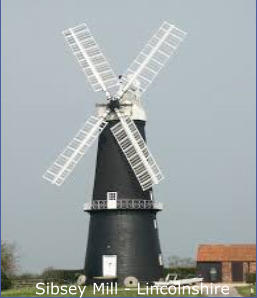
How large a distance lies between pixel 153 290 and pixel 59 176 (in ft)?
20.7

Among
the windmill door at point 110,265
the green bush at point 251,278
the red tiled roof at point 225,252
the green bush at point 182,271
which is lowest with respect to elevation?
the green bush at point 251,278

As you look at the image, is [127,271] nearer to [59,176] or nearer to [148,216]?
[148,216]

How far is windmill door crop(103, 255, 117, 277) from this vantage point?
36625 mm

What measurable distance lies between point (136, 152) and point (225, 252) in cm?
1113

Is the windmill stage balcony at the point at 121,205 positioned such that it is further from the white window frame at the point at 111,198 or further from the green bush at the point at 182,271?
the green bush at the point at 182,271

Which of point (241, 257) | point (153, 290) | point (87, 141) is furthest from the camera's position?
point (241, 257)

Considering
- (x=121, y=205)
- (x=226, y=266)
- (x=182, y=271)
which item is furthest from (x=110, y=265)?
(x=182, y=271)

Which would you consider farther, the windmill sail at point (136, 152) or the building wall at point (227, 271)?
the building wall at point (227, 271)

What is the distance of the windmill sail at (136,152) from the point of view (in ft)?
120

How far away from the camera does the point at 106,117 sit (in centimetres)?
3731

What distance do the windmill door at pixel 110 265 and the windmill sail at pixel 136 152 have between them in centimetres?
323

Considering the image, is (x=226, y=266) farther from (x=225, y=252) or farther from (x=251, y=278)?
(x=251, y=278)

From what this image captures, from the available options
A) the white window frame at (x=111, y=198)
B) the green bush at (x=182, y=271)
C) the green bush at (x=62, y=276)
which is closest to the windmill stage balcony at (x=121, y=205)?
the white window frame at (x=111, y=198)

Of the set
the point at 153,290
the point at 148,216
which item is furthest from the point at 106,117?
the point at 153,290
